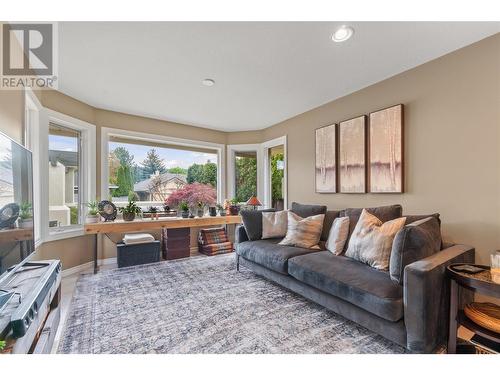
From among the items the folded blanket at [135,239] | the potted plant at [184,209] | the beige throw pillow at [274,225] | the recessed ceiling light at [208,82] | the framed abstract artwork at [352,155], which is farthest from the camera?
the potted plant at [184,209]

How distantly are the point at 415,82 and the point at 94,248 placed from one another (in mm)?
4518

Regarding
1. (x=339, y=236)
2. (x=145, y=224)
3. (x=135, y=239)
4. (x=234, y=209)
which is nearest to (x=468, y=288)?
(x=339, y=236)

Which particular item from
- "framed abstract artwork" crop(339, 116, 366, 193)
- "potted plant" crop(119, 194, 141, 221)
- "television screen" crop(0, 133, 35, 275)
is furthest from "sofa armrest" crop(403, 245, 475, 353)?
"potted plant" crop(119, 194, 141, 221)

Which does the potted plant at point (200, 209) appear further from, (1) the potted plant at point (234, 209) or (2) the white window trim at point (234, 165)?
(2) the white window trim at point (234, 165)

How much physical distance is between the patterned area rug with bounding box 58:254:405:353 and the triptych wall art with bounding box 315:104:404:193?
1563mm

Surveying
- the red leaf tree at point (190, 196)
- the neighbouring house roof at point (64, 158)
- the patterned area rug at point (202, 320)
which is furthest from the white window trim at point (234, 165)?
the neighbouring house roof at point (64, 158)

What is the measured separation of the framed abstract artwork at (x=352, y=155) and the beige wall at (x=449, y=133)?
0.13m

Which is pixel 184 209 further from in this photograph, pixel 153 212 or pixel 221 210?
pixel 221 210

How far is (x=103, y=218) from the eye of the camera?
3.64 m

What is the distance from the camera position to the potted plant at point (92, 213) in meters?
3.43

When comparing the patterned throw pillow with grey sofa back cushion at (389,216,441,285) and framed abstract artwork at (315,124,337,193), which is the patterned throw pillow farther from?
grey sofa back cushion at (389,216,441,285)

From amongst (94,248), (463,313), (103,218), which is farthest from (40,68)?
(463,313)

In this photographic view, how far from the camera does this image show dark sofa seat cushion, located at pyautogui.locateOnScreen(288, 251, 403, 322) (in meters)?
1.65

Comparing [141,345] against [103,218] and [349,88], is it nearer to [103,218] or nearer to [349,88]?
[103,218]
